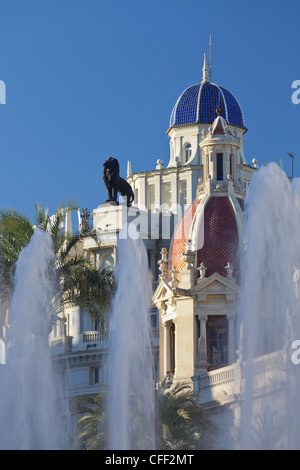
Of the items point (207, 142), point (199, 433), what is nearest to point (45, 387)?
point (199, 433)

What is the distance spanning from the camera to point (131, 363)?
54469 millimetres

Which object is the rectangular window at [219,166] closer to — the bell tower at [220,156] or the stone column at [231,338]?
the bell tower at [220,156]

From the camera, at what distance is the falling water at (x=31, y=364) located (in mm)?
53875

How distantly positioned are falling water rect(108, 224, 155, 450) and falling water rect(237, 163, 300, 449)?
344cm

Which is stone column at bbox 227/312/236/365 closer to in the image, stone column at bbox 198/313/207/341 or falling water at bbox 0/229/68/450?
stone column at bbox 198/313/207/341

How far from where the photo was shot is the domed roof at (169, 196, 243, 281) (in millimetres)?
74125

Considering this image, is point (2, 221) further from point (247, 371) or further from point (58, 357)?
point (58, 357)

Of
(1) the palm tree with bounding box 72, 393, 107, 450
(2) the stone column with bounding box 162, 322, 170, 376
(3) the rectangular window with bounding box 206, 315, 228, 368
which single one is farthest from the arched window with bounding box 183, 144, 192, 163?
(1) the palm tree with bounding box 72, 393, 107, 450

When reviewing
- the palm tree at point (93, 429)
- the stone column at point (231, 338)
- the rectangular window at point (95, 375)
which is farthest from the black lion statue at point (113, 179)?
the palm tree at point (93, 429)

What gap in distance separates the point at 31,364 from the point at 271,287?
8989 mm
